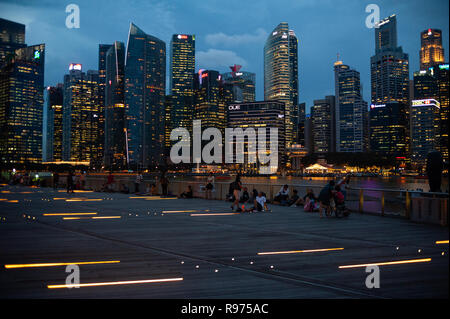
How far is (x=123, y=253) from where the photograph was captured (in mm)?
8820

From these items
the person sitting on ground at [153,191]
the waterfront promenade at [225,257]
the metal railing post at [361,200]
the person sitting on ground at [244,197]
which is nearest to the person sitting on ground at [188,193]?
the person sitting on ground at [153,191]

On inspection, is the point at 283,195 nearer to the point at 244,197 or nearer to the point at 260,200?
the point at 244,197

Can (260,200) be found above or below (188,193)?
above

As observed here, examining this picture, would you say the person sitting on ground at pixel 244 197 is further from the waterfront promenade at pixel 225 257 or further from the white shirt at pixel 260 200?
the waterfront promenade at pixel 225 257

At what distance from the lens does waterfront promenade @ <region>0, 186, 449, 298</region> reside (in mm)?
5898

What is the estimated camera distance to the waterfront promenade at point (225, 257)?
5.90 metres

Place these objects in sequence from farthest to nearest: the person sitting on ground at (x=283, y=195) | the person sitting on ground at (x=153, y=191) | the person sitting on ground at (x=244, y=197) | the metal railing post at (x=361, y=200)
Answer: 1. the person sitting on ground at (x=153, y=191)
2. the person sitting on ground at (x=244, y=197)
3. the person sitting on ground at (x=283, y=195)
4. the metal railing post at (x=361, y=200)

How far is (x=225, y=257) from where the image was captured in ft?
27.7

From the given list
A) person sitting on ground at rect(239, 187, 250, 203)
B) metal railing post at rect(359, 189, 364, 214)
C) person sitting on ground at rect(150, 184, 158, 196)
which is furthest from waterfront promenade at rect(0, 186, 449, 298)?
person sitting on ground at rect(150, 184, 158, 196)

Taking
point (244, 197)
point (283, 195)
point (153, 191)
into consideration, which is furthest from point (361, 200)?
point (153, 191)

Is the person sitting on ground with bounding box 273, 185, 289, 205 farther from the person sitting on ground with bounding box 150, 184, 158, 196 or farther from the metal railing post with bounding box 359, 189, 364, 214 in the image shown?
the person sitting on ground with bounding box 150, 184, 158, 196
